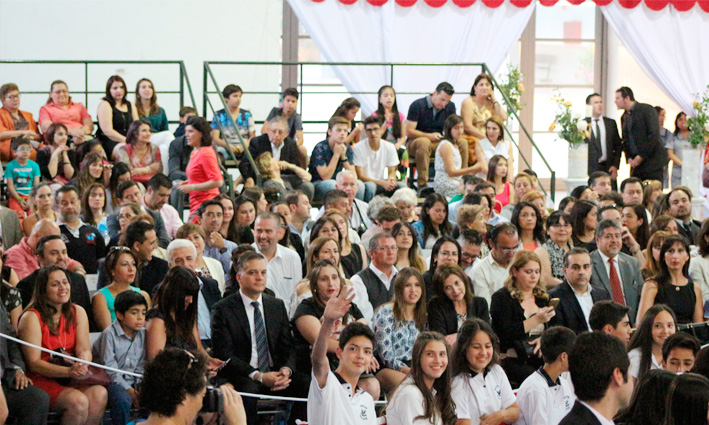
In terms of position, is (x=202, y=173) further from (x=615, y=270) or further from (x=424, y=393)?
(x=424, y=393)

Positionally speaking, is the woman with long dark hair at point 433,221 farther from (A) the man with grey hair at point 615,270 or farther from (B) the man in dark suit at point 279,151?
(B) the man in dark suit at point 279,151

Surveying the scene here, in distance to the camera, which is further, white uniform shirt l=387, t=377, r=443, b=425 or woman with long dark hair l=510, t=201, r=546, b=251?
woman with long dark hair l=510, t=201, r=546, b=251

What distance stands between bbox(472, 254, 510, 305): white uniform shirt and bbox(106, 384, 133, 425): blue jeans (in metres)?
2.36

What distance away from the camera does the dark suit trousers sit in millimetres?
5344

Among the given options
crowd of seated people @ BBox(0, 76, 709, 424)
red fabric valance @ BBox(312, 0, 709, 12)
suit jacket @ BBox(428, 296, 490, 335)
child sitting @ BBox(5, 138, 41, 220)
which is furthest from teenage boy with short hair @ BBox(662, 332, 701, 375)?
red fabric valance @ BBox(312, 0, 709, 12)

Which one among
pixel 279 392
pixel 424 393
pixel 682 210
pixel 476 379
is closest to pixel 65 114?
pixel 279 392

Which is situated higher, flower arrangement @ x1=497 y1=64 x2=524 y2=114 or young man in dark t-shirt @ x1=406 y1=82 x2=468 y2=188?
flower arrangement @ x1=497 y1=64 x2=524 y2=114

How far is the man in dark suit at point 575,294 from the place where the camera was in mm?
6312

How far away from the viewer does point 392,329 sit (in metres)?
5.81

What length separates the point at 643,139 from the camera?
1116 cm

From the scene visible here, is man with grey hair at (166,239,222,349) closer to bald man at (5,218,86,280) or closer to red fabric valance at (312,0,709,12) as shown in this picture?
bald man at (5,218,86,280)

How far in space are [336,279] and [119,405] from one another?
1298 mm

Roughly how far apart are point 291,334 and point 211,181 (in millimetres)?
2991

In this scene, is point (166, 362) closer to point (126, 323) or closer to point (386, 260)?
point (126, 323)
